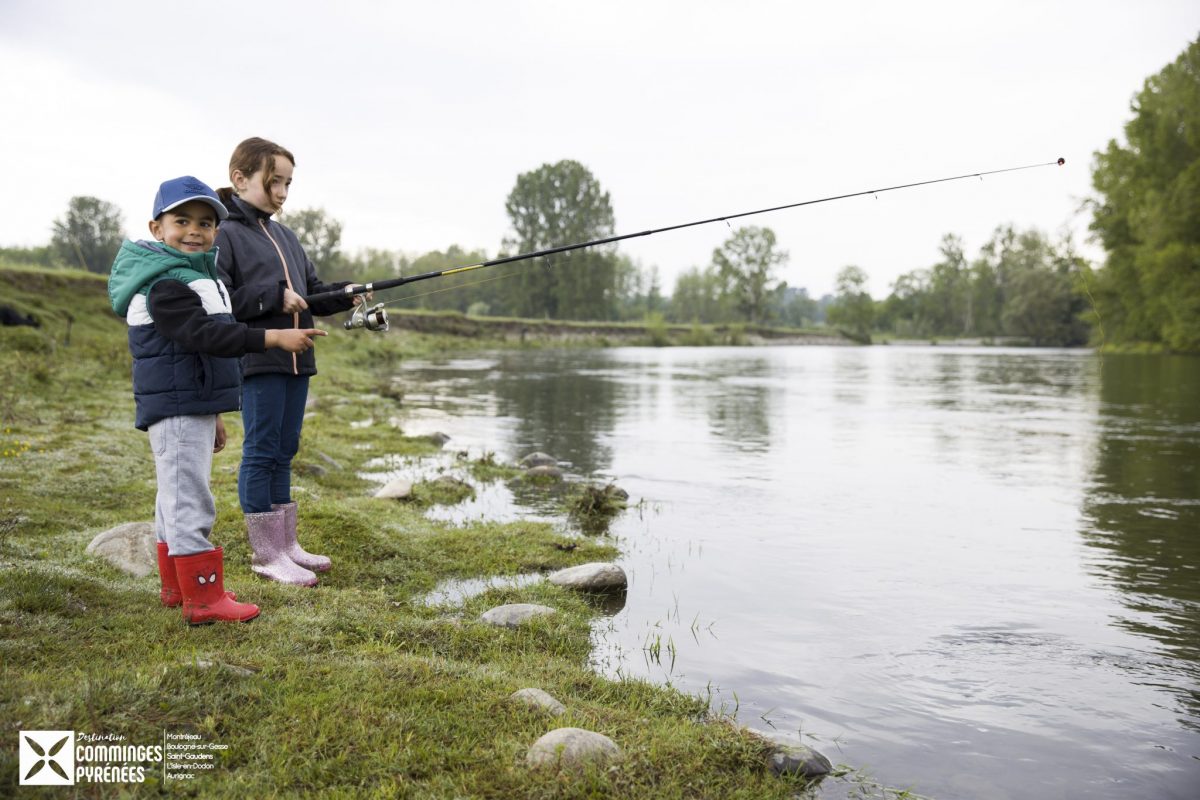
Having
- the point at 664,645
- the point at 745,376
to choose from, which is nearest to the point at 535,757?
the point at 664,645

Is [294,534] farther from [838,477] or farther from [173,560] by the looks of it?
[838,477]

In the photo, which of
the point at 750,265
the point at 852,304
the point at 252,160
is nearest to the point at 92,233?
the point at 252,160

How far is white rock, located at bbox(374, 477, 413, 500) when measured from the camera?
8.03m

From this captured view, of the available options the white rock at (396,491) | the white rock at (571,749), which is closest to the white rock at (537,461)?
the white rock at (396,491)

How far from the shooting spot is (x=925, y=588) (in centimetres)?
621

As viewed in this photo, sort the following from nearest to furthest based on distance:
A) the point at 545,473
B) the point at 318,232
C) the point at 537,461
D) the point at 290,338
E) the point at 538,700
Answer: the point at 538,700 → the point at 290,338 → the point at 545,473 → the point at 537,461 → the point at 318,232

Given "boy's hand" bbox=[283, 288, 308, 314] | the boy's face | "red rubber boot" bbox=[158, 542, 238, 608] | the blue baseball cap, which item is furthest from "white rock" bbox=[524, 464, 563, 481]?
the blue baseball cap

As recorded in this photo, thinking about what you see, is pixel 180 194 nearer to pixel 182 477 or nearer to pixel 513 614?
pixel 182 477

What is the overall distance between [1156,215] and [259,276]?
51.7m

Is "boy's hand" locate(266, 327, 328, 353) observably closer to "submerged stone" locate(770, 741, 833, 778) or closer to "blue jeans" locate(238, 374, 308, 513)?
"blue jeans" locate(238, 374, 308, 513)

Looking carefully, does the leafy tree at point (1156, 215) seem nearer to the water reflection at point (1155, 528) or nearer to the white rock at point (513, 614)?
the water reflection at point (1155, 528)

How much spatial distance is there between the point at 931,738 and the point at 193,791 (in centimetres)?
321

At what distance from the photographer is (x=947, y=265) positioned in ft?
404

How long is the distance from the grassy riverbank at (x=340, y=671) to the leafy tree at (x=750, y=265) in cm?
10769
